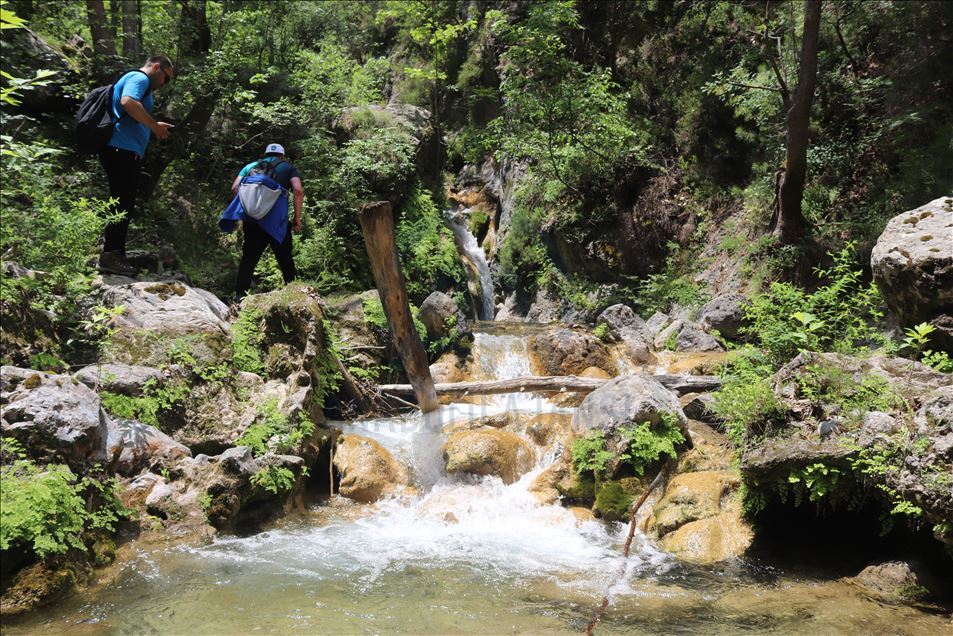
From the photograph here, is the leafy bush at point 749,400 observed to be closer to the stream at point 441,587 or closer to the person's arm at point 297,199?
the stream at point 441,587

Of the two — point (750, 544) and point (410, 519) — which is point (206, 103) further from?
point (750, 544)

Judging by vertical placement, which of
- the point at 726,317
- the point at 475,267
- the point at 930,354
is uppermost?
the point at 475,267

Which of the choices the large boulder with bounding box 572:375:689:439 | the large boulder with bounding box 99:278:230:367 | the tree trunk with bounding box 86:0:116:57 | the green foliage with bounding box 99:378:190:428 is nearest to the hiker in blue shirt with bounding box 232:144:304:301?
the large boulder with bounding box 99:278:230:367

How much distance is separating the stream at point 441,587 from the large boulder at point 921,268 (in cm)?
280

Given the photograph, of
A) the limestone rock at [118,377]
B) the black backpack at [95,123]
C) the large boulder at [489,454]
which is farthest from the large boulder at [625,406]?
the black backpack at [95,123]

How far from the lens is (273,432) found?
579 centimetres

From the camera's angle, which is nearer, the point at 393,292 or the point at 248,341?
the point at 248,341

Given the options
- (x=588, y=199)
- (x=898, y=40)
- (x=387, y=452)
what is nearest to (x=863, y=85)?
(x=898, y=40)

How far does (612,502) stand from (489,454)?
1579mm

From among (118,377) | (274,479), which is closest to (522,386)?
(274,479)

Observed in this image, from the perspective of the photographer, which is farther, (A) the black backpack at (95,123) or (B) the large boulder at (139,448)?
(A) the black backpack at (95,123)

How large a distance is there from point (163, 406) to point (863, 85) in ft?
41.8

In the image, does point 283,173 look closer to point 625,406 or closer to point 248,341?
point 248,341

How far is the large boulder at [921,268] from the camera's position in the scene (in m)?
5.21
